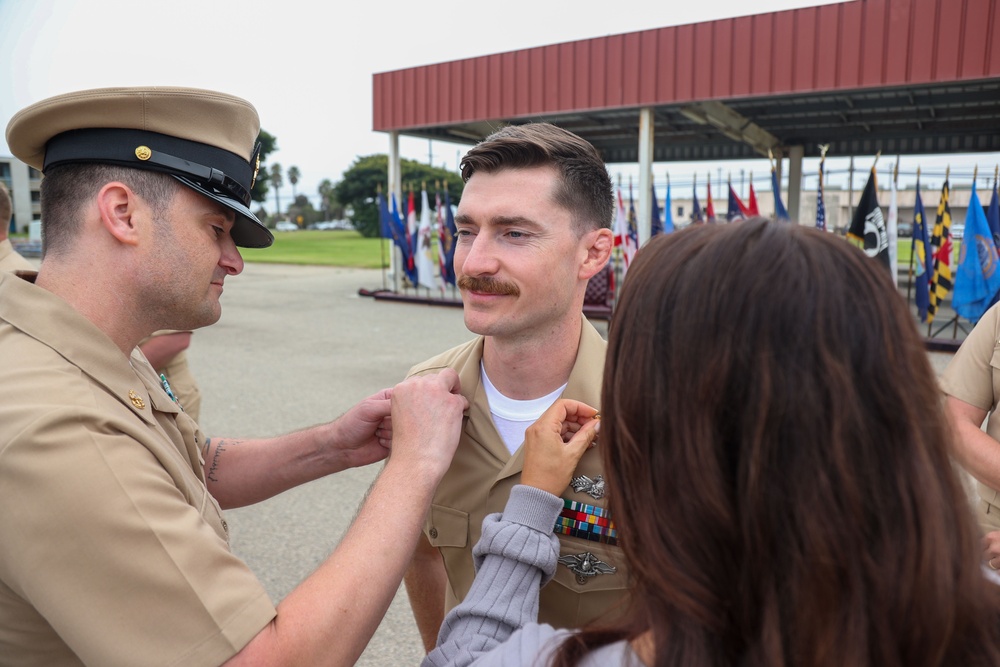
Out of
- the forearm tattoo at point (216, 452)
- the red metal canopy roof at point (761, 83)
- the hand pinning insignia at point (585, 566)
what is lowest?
the hand pinning insignia at point (585, 566)

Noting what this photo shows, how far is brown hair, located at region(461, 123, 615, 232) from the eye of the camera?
2.05 metres

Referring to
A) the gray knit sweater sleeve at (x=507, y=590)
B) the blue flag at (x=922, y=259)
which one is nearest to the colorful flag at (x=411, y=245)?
the blue flag at (x=922, y=259)

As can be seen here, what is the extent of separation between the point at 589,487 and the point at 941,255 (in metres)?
11.8

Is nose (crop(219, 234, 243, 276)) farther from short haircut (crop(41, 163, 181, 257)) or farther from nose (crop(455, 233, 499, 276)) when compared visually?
nose (crop(455, 233, 499, 276))

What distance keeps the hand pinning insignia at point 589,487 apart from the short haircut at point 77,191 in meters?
1.20

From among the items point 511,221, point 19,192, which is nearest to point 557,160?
point 511,221

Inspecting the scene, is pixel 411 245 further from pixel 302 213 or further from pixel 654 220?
pixel 302 213

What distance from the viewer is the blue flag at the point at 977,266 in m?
10.5

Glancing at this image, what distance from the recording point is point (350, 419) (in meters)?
2.08

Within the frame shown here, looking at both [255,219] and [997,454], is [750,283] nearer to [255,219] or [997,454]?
[255,219]

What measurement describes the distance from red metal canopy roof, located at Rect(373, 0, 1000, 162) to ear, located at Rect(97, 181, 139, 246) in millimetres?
12045

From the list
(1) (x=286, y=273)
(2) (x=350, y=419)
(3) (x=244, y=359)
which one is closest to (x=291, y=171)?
(1) (x=286, y=273)

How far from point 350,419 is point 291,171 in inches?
5151

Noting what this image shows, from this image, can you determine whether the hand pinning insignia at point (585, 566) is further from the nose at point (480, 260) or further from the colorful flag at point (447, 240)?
the colorful flag at point (447, 240)
